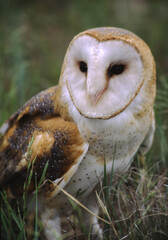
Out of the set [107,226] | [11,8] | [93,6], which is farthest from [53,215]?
[93,6]

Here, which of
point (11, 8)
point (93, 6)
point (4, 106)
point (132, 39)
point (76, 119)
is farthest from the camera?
point (93, 6)

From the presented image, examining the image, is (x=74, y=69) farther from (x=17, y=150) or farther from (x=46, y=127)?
(x=17, y=150)

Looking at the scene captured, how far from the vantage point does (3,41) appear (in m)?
3.24

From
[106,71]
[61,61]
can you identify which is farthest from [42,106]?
[61,61]

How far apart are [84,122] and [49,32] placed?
12.0 feet

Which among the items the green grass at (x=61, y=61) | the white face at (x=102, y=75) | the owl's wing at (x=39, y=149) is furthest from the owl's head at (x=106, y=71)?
the green grass at (x=61, y=61)

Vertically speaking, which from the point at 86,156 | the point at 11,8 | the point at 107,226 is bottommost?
the point at 107,226

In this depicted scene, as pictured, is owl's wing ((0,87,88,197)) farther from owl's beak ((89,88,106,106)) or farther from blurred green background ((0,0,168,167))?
blurred green background ((0,0,168,167))

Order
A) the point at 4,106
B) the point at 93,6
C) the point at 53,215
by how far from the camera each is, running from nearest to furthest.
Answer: the point at 53,215 < the point at 4,106 < the point at 93,6

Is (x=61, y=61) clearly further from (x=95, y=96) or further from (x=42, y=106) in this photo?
(x=95, y=96)

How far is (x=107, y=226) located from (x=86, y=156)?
1.08 feet

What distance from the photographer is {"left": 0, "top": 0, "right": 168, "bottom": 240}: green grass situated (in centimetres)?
167

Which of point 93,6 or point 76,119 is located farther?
point 93,6

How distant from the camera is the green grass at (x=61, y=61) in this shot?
167 cm
